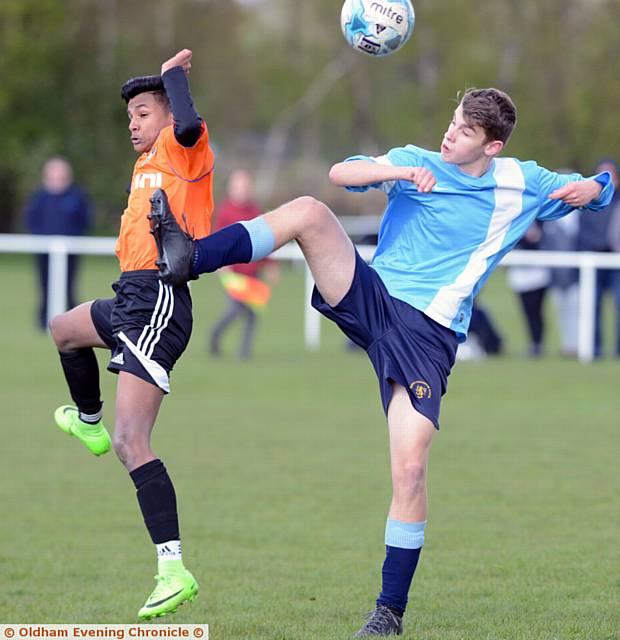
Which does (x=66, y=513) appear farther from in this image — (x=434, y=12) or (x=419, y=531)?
(x=434, y=12)

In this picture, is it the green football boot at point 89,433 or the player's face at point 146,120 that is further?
the green football boot at point 89,433

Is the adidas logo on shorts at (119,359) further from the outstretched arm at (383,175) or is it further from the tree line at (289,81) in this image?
the tree line at (289,81)

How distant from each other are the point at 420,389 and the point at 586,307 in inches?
398

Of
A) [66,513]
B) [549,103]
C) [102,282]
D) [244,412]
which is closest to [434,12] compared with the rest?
[549,103]

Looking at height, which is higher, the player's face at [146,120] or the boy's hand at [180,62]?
the boy's hand at [180,62]

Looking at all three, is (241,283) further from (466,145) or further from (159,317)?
(466,145)

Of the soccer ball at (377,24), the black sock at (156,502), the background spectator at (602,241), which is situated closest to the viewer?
the black sock at (156,502)

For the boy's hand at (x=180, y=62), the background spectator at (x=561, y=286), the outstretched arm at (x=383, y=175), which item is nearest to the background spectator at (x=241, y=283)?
the background spectator at (x=561, y=286)

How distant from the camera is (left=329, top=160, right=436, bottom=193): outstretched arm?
529cm

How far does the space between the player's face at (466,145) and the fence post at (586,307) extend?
9.90 meters

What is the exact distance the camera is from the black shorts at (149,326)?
18.0ft

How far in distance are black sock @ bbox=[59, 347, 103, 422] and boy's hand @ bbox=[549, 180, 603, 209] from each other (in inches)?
87.0

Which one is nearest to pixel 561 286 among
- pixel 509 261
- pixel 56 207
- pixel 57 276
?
pixel 509 261

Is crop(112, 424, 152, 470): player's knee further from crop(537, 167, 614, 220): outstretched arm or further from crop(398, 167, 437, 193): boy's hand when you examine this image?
crop(537, 167, 614, 220): outstretched arm
